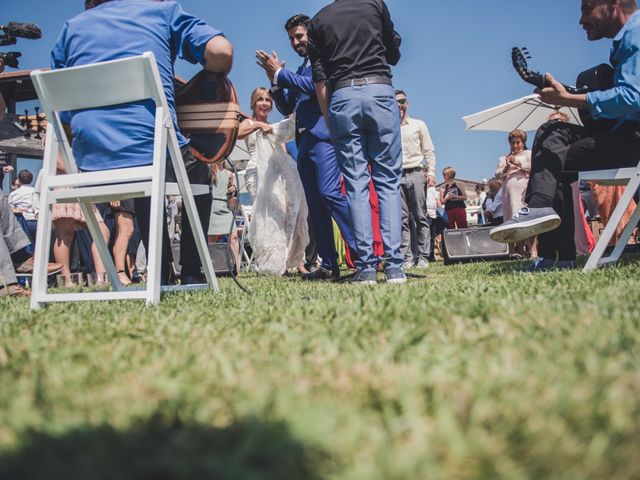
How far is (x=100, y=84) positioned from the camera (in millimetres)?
2885

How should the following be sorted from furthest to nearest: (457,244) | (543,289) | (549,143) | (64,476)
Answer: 1. (457,244)
2. (549,143)
3. (543,289)
4. (64,476)

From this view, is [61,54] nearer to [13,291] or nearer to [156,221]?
[156,221]

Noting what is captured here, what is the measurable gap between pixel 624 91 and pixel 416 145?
4.42 metres

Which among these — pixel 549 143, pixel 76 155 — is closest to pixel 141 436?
pixel 76 155

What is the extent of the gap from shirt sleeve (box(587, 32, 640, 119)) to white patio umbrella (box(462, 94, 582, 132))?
7282 mm

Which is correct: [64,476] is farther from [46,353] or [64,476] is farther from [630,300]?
[630,300]

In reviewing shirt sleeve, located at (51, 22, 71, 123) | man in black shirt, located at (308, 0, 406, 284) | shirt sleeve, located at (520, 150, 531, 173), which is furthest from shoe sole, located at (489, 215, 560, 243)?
shirt sleeve, located at (520, 150, 531, 173)

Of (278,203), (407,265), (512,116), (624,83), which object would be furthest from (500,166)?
(624,83)

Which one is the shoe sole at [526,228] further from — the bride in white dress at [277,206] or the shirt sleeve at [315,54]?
the bride in white dress at [277,206]

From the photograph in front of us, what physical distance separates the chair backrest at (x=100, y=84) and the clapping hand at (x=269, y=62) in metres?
2.13

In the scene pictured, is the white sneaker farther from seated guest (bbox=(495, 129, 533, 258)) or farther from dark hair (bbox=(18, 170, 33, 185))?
dark hair (bbox=(18, 170, 33, 185))

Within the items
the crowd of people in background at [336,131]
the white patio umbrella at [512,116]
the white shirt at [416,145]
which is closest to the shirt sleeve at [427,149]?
the white shirt at [416,145]

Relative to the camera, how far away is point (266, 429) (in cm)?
87

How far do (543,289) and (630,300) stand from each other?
1.82 ft
